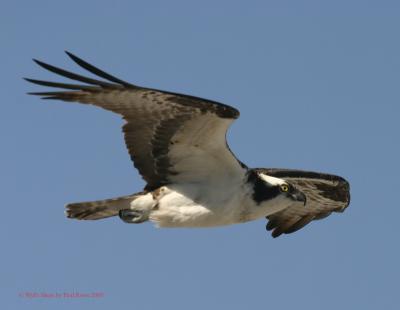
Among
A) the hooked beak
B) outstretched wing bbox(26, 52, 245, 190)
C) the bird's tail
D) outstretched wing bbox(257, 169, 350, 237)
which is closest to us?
outstretched wing bbox(26, 52, 245, 190)

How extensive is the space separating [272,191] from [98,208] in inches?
88.4

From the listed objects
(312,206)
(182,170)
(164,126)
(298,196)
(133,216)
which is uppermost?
(164,126)

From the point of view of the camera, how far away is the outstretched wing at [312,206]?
→ 566 inches

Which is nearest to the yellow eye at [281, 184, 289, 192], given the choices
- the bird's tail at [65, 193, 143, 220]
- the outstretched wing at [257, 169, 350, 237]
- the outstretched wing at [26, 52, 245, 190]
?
the outstretched wing at [26, 52, 245, 190]

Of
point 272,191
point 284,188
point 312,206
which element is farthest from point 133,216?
point 312,206

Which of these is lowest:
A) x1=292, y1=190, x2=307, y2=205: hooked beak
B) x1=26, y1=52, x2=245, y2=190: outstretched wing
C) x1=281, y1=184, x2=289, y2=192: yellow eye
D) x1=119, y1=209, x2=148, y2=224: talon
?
x1=119, y1=209, x2=148, y2=224: talon

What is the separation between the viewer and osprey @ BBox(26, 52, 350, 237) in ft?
A: 36.1

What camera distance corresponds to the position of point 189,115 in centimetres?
1116

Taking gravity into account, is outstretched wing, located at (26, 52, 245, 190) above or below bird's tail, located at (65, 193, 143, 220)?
above

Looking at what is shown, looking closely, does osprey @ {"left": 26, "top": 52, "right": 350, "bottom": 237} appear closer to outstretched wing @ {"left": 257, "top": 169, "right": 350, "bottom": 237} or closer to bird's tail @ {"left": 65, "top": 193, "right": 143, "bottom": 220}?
bird's tail @ {"left": 65, "top": 193, "right": 143, "bottom": 220}

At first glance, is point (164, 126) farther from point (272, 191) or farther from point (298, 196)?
point (298, 196)

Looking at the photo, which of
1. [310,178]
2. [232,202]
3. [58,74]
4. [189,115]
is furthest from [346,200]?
[58,74]

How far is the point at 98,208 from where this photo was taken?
12.5 m

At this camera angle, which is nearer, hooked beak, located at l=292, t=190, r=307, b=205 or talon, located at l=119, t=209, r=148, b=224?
talon, located at l=119, t=209, r=148, b=224
